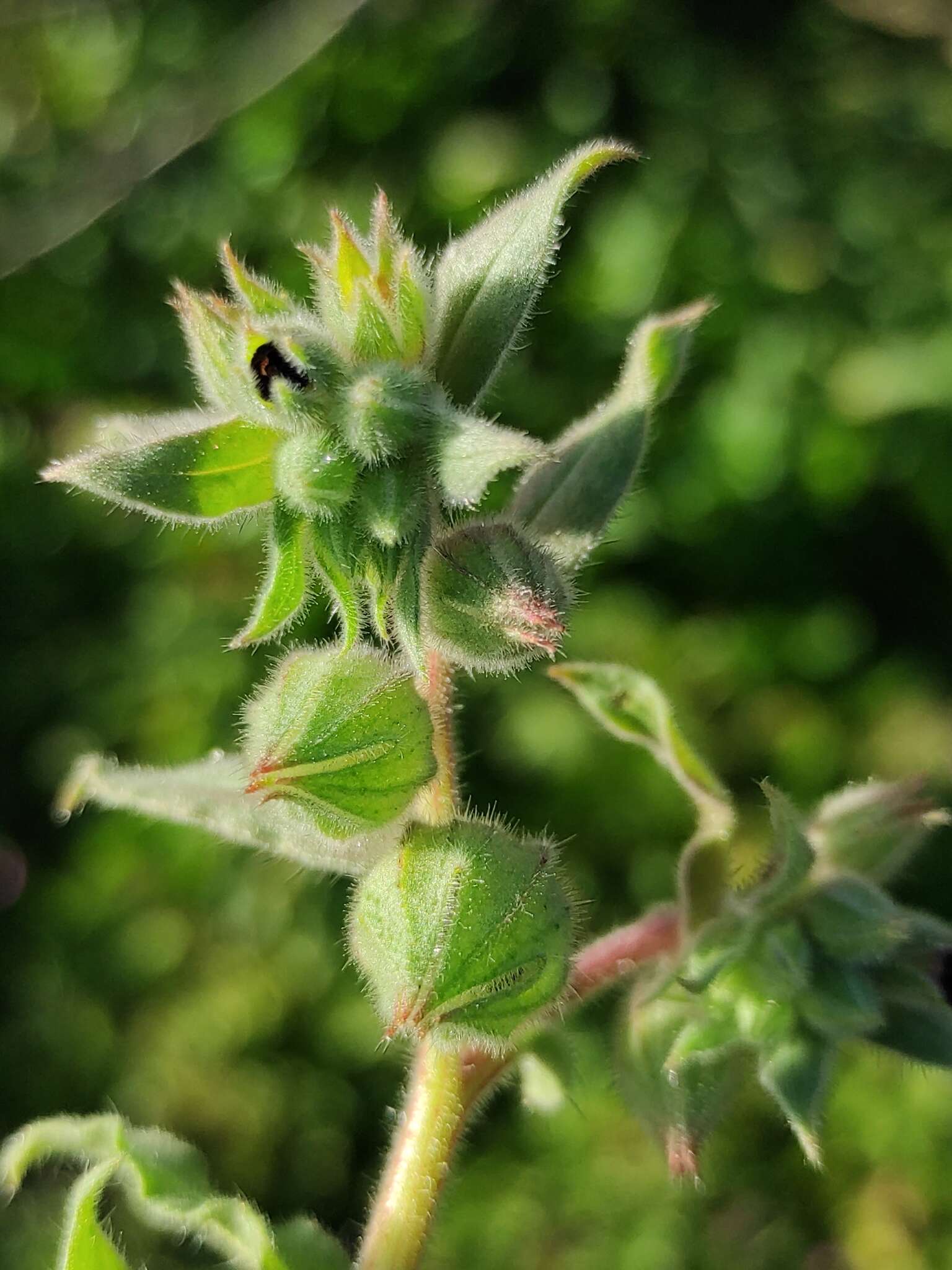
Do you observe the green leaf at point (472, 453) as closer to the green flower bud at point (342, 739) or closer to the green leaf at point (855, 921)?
the green flower bud at point (342, 739)

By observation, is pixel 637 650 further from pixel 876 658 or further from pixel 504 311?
pixel 504 311

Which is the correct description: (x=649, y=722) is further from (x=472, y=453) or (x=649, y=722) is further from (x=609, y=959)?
(x=472, y=453)

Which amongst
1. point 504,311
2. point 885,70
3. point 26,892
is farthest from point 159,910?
point 885,70

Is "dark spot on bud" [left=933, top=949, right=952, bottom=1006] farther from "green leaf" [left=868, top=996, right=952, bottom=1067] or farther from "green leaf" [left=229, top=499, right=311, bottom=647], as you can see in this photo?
"green leaf" [left=229, top=499, right=311, bottom=647]

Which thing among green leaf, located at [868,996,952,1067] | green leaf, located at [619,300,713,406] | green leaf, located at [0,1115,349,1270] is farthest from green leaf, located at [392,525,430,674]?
green leaf, located at [868,996,952,1067]

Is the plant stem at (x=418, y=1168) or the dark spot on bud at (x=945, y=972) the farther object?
the dark spot on bud at (x=945, y=972)

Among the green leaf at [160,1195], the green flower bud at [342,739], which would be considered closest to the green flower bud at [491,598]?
the green flower bud at [342,739]

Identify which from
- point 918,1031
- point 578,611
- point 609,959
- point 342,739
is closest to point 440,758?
point 342,739
